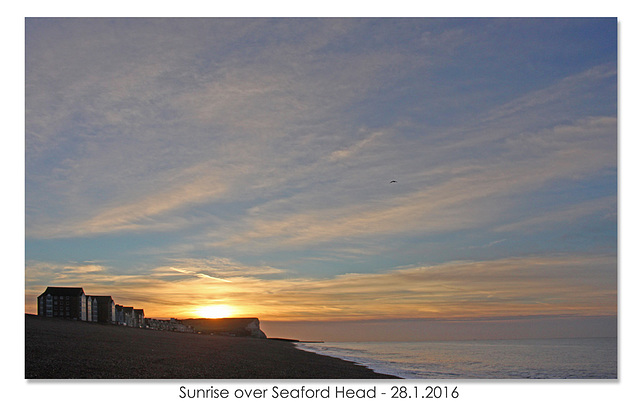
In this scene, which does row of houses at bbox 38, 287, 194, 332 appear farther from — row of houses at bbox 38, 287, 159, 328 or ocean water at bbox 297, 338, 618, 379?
ocean water at bbox 297, 338, 618, 379

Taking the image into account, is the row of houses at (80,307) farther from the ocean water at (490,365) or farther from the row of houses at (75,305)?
the ocean water at (490,365)

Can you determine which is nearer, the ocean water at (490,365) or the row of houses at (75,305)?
the ocean water at (490,365)

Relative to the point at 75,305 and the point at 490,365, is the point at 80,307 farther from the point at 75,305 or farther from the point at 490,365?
the point at 490,365

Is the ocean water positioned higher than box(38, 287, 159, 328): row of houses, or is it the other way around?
box(38, 287, 159, 328): row of houses

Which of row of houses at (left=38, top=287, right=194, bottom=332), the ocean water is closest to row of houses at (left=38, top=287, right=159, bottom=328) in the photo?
row of houses at (left=38, top=287, right=194, bottom=332)

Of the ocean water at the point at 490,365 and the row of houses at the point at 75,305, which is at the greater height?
the row of houses at the point at 75,305

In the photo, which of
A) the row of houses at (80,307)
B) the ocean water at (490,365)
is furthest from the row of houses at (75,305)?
the ocean water at (490,365)

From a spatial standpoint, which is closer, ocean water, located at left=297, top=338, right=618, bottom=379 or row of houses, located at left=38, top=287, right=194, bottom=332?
ocean water, located at left=297, top=338, right=618, bottom=379

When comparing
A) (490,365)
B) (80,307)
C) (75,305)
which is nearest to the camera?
(490,365)

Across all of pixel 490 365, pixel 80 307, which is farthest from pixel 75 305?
pixel 490 365
